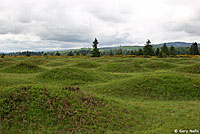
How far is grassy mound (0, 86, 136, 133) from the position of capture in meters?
9.81

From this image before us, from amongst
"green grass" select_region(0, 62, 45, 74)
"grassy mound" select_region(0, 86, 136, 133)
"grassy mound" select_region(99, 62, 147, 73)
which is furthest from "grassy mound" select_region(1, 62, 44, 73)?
"grassy mound" select_region(0, 86, 136, 133)

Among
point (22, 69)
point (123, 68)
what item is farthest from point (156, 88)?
point (22, 69)

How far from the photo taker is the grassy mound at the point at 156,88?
18.4 meters

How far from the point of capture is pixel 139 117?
11.9m

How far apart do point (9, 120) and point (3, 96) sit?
2.39 m

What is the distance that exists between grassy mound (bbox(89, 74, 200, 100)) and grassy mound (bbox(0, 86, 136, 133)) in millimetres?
6664

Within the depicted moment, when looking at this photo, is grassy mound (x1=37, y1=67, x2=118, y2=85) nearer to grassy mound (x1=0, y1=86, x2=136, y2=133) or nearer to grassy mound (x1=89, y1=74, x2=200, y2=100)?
grassy mound (x1=89, y1=74, x2=200, y2=100)

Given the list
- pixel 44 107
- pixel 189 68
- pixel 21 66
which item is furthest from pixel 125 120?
pixel 21 66

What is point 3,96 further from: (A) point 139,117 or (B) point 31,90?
(A) point 139,117

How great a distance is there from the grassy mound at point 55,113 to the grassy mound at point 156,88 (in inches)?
262

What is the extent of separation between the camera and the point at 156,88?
19.8 m

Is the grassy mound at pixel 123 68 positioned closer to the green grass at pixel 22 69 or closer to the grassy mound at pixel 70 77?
the grassy mound at pixel 70 77

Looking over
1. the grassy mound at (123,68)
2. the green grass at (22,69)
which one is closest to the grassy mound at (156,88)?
the grassy mound at (123,68)

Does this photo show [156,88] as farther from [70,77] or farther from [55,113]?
[55,113]
